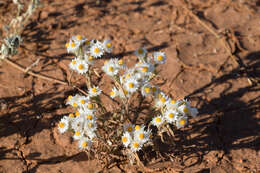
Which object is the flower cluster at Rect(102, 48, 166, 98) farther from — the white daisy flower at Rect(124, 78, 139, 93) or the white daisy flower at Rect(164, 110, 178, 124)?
the white daisy flower at Rect(164, 110, 178, 124)

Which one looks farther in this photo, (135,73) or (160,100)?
(160,100)

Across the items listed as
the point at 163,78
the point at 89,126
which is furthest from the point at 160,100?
the point at 163,78

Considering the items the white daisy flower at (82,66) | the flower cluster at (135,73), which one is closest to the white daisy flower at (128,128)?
the flower cluster at (135,73)

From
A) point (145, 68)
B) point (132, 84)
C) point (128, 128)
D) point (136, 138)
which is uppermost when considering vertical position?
point (145, 68)

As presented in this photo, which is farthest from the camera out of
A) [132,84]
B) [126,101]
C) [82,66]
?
[126,101]

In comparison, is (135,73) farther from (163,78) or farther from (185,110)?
(163,78)

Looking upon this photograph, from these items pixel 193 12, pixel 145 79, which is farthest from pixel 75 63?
pixel 193 12

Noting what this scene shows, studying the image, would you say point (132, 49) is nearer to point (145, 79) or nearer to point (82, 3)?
point (82, 3)

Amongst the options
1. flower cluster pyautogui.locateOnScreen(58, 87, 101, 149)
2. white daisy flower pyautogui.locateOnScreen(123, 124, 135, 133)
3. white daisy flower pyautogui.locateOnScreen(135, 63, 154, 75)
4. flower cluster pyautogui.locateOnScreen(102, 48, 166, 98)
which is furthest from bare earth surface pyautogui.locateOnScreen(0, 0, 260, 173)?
white daisy flower pyautogui.locateOnScreen(135, 63, 154, 75)

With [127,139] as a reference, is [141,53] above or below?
above
